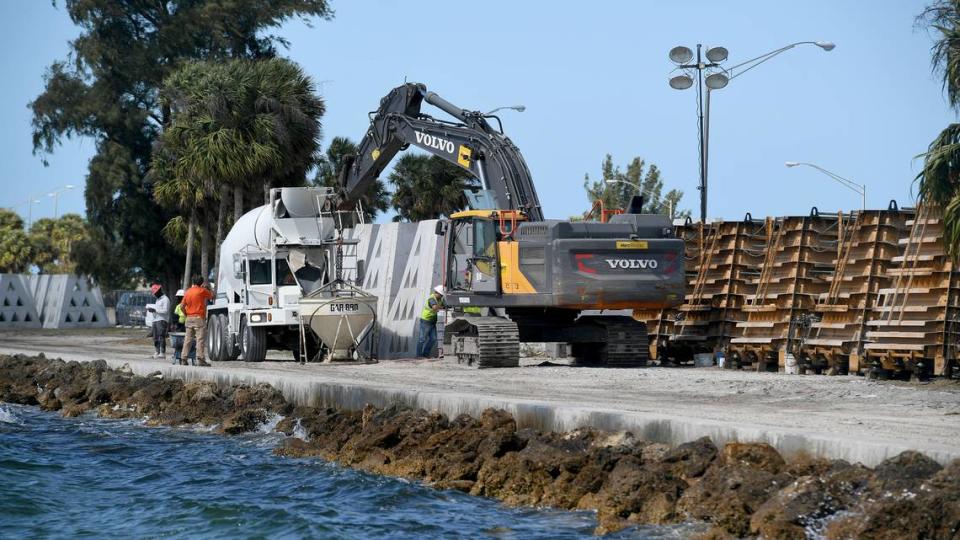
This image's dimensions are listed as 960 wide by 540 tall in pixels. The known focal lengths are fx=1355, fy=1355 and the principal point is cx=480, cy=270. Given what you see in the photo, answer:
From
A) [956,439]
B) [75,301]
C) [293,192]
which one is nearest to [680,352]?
[293,192]

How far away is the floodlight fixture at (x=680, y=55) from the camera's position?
3067 cm

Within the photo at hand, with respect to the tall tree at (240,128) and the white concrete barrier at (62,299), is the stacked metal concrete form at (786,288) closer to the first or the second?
the tall tree at (240,128)

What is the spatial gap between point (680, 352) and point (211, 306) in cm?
1210

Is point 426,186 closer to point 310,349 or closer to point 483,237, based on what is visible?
point 310,349

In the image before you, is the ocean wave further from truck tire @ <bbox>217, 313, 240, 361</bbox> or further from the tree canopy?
the tree canopy

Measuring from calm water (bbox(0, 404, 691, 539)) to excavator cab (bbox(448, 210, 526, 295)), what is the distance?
6.71 meters

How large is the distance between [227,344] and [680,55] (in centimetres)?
1265

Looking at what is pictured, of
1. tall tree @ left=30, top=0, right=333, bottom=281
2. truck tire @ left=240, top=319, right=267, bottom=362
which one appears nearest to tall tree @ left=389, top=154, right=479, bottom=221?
tall tree @ left=30, top=0, right=333, bottom=281

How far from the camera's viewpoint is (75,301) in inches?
2611

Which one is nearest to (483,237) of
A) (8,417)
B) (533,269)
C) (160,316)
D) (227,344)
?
(533,269)

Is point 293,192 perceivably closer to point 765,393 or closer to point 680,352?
point 680,352

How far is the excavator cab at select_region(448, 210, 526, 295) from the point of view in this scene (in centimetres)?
2575

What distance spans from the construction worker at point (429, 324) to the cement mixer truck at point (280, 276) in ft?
5.02

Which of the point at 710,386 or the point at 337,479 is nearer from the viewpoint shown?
the point at 337,479
